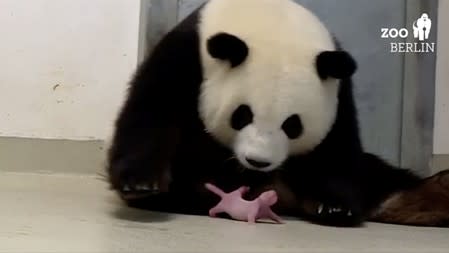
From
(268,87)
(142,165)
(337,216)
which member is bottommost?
(337,216)

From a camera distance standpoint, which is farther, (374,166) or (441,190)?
(374,166)

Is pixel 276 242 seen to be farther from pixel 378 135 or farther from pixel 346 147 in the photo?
pixel 378 135

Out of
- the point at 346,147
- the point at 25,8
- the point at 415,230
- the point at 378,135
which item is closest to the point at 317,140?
the point at 346,147

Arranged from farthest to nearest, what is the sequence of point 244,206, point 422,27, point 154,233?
1. point 422,27
2. point 244,206
3. point 154,233

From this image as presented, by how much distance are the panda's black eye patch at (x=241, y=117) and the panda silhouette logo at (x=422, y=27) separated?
91 cm

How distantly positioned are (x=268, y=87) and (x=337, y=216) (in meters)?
0.24

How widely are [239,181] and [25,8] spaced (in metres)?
0.87

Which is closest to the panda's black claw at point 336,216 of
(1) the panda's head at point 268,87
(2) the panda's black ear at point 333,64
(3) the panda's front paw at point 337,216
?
(3) the panda's front paw at point 337,216

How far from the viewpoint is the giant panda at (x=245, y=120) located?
1.29m

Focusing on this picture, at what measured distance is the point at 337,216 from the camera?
4.43 feet

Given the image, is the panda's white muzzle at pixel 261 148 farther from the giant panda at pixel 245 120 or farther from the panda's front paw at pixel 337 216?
the panda's front paw at pixel 337 216

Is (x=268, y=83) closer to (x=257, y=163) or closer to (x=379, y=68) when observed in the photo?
(x=257, y=163)

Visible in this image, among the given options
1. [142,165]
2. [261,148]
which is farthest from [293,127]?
[142,165]

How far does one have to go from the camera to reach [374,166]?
162 centimetres
